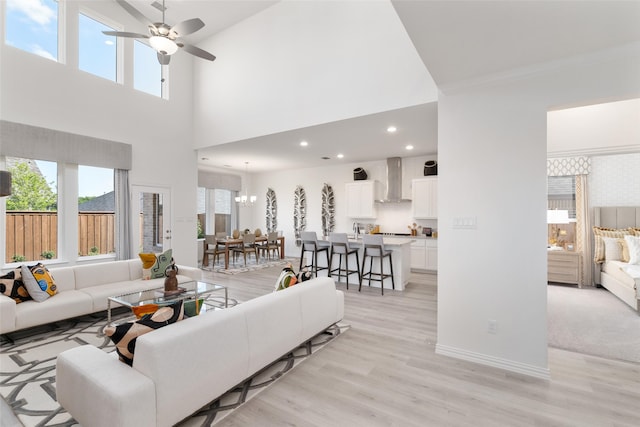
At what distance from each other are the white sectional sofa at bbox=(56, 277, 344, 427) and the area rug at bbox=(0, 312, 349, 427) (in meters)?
0.16

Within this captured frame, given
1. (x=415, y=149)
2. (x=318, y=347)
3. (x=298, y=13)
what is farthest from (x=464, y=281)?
(x=298, y=13)

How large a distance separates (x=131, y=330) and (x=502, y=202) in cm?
305

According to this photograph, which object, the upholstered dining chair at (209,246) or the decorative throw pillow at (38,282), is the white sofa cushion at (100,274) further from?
the upholstered dining chair at (209,246)

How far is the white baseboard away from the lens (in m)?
2.51

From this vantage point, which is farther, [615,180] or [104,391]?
[615,180]

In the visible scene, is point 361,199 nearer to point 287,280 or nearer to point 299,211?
point 299,211

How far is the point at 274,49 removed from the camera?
551cm

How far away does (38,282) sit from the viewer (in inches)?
132

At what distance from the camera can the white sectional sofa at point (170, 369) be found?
1.58 metres

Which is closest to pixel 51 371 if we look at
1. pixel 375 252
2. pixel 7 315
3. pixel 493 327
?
pixel 7 315

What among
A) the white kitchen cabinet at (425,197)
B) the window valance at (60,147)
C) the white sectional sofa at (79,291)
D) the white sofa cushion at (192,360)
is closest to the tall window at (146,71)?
the window valance at (60,147)

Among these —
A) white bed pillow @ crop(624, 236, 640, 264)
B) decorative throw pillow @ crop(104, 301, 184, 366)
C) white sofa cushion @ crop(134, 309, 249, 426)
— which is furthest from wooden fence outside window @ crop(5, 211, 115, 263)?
white bed pillow @ crop(624, 236, 640, 264)

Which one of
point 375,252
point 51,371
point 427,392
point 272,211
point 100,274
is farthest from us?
point 272,211

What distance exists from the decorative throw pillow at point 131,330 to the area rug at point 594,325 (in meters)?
3.74
